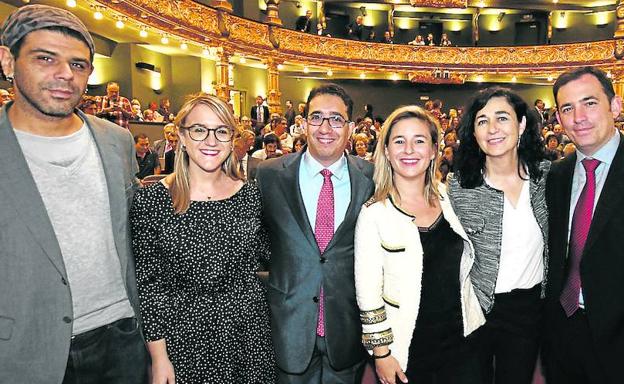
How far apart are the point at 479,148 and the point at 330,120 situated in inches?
29.2

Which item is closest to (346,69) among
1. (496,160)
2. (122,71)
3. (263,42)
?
(263,42)

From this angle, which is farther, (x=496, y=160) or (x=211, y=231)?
(x=496, y=160)

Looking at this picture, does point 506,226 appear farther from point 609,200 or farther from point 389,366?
point 389,366

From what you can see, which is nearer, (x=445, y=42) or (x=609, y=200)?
(x=609, y=200)

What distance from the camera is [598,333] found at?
71.2 inches

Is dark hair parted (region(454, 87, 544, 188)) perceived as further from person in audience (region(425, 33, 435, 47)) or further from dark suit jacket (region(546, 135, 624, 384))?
person in audience (region(425, 33, 435, 47))

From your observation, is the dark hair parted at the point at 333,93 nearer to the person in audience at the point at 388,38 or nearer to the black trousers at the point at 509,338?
the black trousers at the point at 509,338

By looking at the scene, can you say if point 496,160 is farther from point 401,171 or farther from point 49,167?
point 49,167

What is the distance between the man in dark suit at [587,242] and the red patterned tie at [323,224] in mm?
968

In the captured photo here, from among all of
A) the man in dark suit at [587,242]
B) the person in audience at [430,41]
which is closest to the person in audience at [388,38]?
the person in audience at [430,41]

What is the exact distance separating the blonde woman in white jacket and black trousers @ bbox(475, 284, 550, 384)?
7 cm

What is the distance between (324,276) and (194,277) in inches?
21.6

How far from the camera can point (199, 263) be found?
1722mm

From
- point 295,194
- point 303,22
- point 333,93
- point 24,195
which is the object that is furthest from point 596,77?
point 303,22
